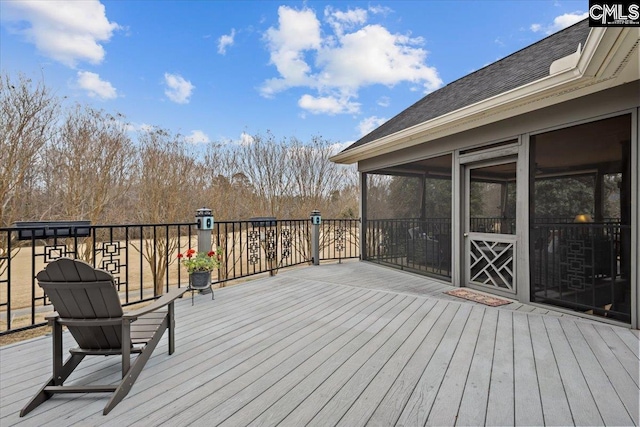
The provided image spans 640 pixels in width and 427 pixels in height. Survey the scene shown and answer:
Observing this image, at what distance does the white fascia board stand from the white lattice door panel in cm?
170

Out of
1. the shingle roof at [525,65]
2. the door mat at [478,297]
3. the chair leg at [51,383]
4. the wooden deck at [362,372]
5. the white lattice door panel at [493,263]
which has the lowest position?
the door mat at [478,297]

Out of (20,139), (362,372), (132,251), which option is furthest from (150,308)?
(132,251)

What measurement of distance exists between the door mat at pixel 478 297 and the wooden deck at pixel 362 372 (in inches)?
15.6

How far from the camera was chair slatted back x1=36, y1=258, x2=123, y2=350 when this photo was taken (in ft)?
5.65

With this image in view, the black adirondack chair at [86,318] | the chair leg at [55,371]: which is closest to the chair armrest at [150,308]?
the black adirondack chair at [86,318]

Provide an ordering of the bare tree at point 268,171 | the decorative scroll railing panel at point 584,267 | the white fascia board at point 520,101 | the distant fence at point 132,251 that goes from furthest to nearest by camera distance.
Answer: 1. the bare tree at point 268,171
2. the distant fence at point 132,251
3. the decorative scroll railing panel at point 584,267
4. the white fascia board at point 520,101

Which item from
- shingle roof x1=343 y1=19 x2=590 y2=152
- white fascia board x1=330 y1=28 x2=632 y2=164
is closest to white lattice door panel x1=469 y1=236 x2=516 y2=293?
white fascia board x1=330 y1=28 x2=632 y2=164

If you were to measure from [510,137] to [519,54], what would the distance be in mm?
2641

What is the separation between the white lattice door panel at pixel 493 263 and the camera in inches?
158

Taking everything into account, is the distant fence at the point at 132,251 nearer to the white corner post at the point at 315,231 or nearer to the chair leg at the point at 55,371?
the white corner post at the point at 315,231

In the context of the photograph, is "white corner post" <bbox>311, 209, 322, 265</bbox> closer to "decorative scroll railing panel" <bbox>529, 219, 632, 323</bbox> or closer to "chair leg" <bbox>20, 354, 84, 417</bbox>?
"decorative scroll railing panel" <bbox>529, 219, 632, 323</bbox>

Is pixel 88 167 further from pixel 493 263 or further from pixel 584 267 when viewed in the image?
pixel 584 267

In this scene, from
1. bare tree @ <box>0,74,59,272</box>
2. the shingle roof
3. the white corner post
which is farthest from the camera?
the white corner post

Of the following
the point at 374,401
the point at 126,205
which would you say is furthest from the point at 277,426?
the point at 126,205
